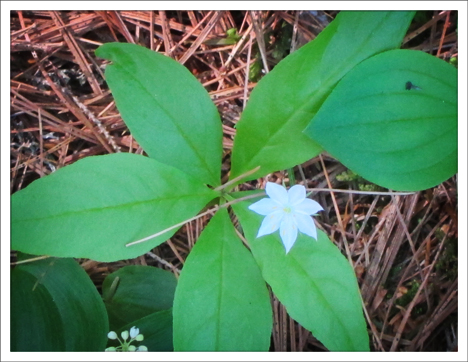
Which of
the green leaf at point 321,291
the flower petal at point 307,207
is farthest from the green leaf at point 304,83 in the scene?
the green leaf at point 321,291

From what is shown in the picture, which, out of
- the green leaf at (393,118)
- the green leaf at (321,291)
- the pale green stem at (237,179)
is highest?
the green leaf at (393,118)

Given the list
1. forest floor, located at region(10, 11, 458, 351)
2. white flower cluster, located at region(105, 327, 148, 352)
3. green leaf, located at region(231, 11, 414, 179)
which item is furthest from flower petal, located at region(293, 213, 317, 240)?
white flower cluster, located at region(105, 327, 148, 352)

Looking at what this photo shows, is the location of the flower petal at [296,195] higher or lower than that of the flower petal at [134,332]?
higher

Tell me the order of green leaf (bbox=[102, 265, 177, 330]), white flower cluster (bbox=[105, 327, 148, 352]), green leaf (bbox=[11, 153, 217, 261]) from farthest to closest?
green leaf (bbox=[102, 265, 177, 330])
white flower cluster (bbox=[105, 327, 148, 352])
green leaf (bbox=[11, 153, 217, 261])

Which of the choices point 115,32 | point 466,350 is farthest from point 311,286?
point 115,32

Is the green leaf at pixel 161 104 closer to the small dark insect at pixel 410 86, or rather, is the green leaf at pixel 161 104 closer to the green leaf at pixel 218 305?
the green leaf at pixel 218 305

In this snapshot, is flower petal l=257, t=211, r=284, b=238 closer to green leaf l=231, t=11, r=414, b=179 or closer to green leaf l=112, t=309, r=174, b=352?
green leaf l=231, t=11, r=414, b=179
